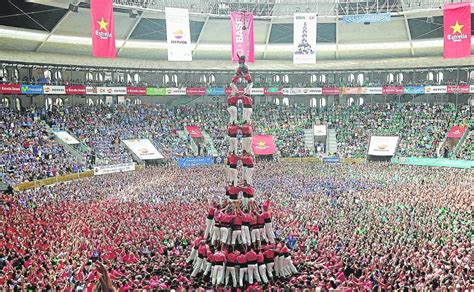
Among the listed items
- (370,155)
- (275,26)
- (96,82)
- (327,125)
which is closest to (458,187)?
(370,155)

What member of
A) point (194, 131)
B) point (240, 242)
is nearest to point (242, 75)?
point (240, 242)

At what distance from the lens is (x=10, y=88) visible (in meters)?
45.5

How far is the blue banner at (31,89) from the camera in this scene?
46591mm

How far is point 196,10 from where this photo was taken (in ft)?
184

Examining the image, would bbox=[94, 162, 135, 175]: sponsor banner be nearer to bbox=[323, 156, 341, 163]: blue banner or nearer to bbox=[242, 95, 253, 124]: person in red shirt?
bbox=[323, 156, 341, 163]: blue banner

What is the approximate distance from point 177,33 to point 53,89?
59.6 ft

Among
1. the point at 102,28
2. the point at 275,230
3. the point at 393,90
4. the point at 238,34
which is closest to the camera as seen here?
the point at 275,230

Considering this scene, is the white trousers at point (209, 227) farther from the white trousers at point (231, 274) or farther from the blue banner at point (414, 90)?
the blue banner at point (414, 90)

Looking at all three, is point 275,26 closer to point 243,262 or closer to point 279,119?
point 279,119

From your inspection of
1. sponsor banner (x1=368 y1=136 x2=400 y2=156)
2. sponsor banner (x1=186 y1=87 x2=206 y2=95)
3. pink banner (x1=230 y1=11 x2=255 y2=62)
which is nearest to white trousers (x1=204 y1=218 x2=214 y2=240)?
pink banner (x1=230 y1=11 x2=255 y2=62)

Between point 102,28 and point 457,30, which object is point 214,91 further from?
point 457,30

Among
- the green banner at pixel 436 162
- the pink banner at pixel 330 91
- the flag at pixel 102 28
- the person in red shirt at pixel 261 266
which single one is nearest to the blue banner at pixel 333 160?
the green banner at pixel 436 162

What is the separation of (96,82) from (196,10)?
47.8ft

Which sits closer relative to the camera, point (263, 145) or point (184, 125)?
point (263, 145)
